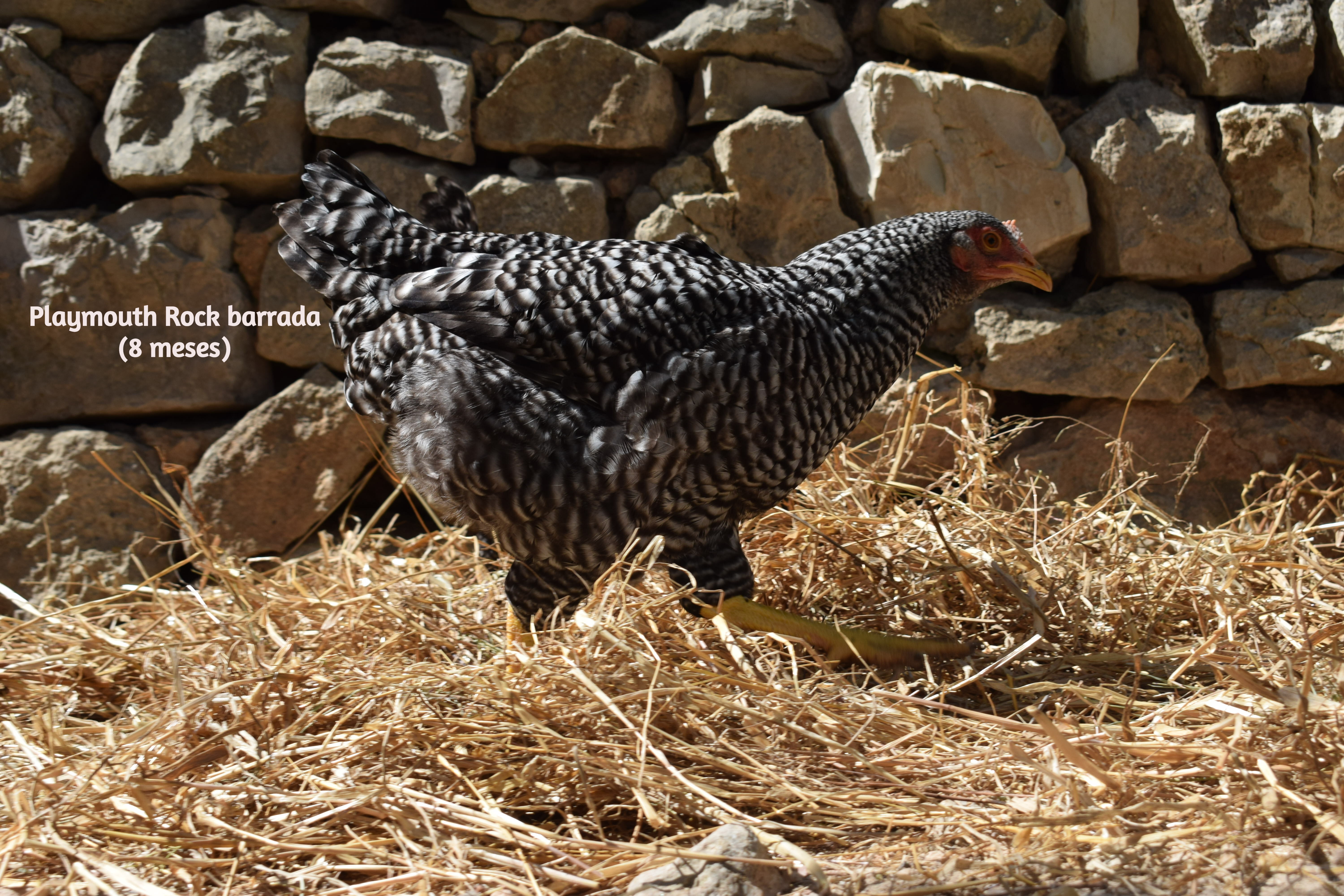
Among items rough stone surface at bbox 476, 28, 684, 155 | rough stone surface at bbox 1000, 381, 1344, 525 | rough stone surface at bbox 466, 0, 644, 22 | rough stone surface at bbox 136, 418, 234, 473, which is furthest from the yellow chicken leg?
rough stone surface at bbox 466, 0, 644, 22

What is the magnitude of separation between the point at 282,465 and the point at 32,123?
1476 millimetres

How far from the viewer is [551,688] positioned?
184 centimetres

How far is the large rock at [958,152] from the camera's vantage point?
342cm

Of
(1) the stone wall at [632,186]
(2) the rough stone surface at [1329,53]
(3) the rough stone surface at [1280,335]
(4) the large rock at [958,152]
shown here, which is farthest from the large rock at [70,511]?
(2) the rough stone surface at [1329,53]

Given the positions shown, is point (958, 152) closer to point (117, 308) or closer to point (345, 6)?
point (345, 6)

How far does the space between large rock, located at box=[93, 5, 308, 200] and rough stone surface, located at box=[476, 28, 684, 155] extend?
715mm

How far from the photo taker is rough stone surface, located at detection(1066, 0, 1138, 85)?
3.47 meters

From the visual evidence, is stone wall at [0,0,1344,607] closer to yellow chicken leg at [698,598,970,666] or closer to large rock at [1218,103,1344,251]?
large rock at [1218,103,1344,251]

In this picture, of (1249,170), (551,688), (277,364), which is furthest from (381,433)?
(1249,170)

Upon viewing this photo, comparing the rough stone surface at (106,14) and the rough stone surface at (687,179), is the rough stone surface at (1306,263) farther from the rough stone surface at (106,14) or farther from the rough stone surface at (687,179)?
the rough stone surface at (106,14)

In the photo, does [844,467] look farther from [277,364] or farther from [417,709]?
[277,364]

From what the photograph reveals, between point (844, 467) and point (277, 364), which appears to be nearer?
point (844, 467)

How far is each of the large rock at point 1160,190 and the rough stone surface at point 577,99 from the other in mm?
1633

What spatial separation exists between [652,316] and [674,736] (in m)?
0.93
